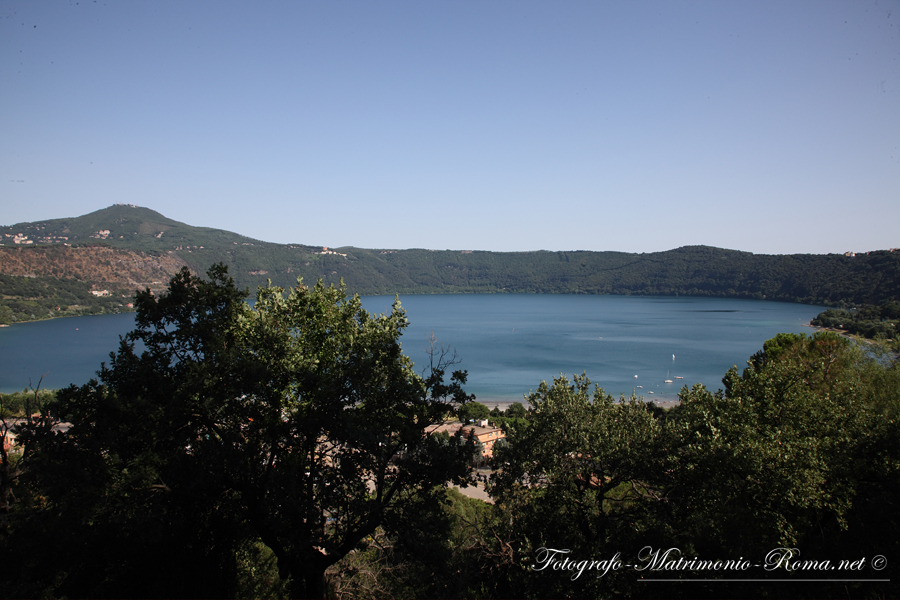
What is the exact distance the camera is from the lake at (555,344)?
171 ft

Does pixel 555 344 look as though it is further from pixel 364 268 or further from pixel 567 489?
pixel 364 268

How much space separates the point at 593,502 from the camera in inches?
327

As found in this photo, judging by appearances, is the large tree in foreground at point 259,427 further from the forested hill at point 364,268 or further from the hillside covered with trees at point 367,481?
the forested hill at point 364,268

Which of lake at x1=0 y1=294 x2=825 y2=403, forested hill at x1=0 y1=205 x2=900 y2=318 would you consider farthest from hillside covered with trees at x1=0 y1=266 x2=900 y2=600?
forested hill at x1=0 y1=205 x2=900 y2=318

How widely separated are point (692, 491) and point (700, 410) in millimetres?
1462

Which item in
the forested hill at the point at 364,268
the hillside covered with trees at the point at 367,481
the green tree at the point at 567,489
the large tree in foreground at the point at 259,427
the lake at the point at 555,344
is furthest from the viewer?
the forested hill at the point at 364,268

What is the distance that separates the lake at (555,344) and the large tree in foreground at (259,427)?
30.7m

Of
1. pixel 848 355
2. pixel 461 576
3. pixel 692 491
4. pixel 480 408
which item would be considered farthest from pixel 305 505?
pixel 480 408

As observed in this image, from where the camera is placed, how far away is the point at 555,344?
7650cm

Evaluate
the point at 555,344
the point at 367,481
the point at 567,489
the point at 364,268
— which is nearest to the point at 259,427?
the point at 367,481

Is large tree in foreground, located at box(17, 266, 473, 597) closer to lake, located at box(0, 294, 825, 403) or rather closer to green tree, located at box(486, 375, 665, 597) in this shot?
green tree, located at box(486, 375, 665, 597)

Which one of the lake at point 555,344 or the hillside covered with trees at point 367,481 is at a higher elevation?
the hillside covered with trees at point 367,481

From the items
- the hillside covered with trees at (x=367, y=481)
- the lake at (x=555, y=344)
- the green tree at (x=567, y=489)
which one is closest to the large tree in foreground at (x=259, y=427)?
the hillside covered with trees at (x=367, y=481)

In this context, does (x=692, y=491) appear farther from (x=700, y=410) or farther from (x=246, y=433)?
(x=246, y=433)
